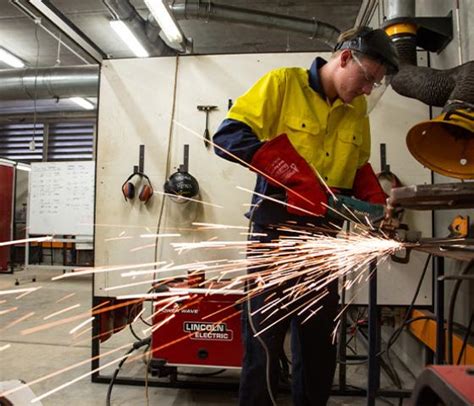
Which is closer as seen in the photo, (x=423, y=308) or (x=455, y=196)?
(x=455, y=196)

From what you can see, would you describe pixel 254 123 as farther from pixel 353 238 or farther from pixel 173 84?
pixel 173 84

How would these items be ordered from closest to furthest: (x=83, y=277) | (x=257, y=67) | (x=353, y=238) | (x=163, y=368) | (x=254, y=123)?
1. (x=254, y=123)
2. (x=353, y=238)
3. (x=163, y=368)
4. (x=257, y=67)
5. (x=83, y=277)

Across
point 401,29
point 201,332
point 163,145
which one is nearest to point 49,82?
point 163,145

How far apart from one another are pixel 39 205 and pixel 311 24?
4885mm

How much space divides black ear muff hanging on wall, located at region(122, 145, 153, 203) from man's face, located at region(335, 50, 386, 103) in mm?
1426

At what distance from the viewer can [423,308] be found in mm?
2473

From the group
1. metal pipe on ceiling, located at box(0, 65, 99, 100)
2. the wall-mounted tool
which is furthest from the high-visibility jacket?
metal pipe on ceiling, located at box(0, 65, 99, 100)

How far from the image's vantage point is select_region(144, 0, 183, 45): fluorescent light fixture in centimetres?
271

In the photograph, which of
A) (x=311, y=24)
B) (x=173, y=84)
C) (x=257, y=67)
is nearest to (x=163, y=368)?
(x=173, y=84)

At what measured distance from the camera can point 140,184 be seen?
2.64 metres

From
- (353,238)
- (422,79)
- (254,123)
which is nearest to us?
(254,123)

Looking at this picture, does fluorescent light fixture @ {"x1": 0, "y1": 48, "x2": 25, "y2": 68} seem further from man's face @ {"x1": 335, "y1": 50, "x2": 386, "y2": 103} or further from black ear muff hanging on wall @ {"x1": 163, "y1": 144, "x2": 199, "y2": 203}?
man's face @ {"x1": 335, "y1": 50, "x2": 386, "y2": 103}

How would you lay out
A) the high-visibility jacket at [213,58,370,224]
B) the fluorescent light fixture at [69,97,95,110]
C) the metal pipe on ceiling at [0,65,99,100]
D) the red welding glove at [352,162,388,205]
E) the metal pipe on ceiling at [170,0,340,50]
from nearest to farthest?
the high-visibility jacket at [213,58,370,224] < the red welding glove at [352,162,388,205] < the metal pipe on ceiling at [170,0,340,50] < the metal pipe on ceiling at [0,65,99,100] < the fluorescent light fixture at [69,97,95,110]

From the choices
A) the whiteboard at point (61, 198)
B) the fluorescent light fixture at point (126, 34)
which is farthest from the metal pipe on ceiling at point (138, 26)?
the whiteboard at point (61, 198)
